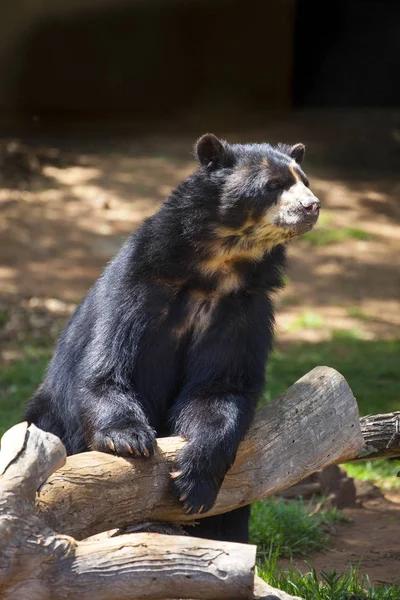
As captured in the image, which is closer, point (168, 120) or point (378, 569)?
point (378, 569)

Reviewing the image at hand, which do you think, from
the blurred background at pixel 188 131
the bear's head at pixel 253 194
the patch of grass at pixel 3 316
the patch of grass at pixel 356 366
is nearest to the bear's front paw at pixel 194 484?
the bear's head at pixel 253 194

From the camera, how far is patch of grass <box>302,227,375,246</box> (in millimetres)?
12055

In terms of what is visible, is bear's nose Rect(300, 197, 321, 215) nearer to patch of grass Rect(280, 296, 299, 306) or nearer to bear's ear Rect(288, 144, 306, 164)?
bear's ear Rect(288, 144, 306, 164)

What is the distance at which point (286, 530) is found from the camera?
5223mm

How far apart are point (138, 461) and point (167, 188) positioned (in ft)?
30.8

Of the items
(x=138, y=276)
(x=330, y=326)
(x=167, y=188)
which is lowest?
(x=330, y=326)

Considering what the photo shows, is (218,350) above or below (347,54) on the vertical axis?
below

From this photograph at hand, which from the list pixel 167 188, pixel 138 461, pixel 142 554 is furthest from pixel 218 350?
pixel 167 188

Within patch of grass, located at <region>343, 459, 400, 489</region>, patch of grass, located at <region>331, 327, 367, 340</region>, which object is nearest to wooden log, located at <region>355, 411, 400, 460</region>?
patch of grass, located at <region>343, 459, 400, 489</region>

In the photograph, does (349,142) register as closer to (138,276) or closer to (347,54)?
(347,54)

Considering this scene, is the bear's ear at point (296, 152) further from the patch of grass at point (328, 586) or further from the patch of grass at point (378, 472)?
the patch of grass at point (378, 472)

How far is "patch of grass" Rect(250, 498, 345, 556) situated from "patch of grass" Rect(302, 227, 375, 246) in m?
6.91

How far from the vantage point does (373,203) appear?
13.3 meters

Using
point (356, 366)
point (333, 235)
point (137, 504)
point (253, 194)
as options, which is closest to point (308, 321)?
point (356, 366)
